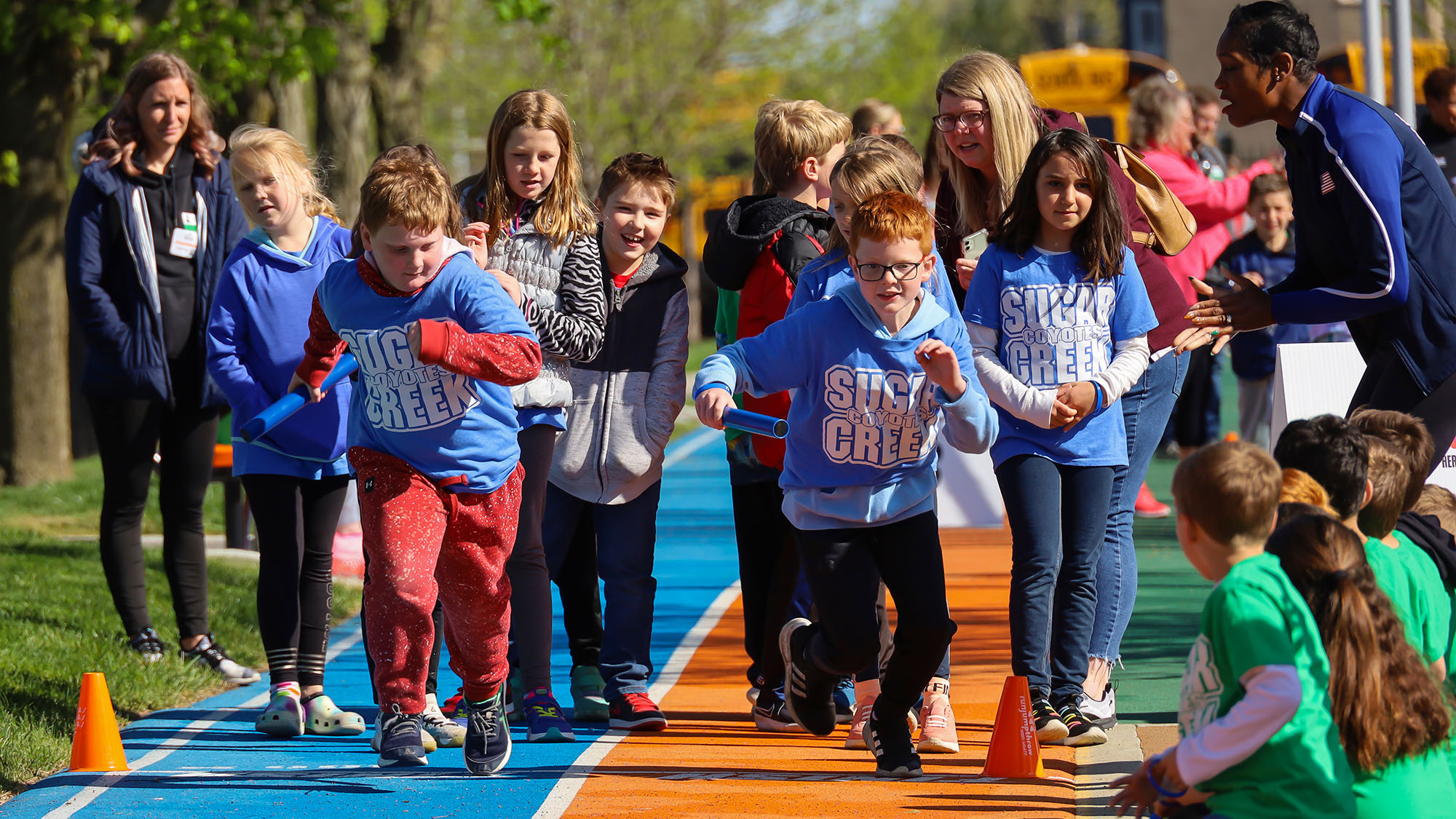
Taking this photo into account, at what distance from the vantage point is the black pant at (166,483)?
680 centimetres

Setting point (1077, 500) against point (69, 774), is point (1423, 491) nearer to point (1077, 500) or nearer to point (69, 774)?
point (1077, 500)

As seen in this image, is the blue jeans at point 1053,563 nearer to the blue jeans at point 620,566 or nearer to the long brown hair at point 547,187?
the blue jeans at point 620,566

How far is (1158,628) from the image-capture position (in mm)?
7656

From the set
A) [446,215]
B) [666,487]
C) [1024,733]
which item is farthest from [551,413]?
[666,487]

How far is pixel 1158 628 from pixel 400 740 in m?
3.96

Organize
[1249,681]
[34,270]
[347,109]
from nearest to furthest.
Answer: [1249,681], [34,270], [347,109]

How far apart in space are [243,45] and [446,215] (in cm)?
1074

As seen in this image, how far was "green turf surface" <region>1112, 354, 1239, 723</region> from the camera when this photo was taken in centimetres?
612

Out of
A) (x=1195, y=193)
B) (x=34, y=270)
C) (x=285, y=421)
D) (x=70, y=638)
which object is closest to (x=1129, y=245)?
(x=285, y=421)

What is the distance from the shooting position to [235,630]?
25.9ft

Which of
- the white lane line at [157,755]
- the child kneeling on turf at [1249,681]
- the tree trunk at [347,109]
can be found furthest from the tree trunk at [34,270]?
the child kneeling on turf at [1249,681]

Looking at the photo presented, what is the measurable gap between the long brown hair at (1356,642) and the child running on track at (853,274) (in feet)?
6.33

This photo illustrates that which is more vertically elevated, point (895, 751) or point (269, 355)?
point (269, 355)

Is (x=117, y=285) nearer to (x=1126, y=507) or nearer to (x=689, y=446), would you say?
(x=1126, y=507)
